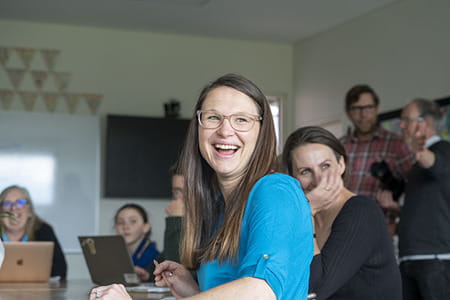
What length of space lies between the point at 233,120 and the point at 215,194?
0.25 meters

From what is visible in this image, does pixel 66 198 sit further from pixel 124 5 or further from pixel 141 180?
pixel 124 5

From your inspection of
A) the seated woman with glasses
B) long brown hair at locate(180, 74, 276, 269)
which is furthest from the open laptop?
long brown hair at locate(180, 74, 276, 269)

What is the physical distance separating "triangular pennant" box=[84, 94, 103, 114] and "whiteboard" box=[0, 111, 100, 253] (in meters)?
0.11

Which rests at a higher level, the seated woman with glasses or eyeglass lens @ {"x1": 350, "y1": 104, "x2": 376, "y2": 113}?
eyeglass lens @ {"x1": 350, "y1": 104, "x2": 376, "y2": 113}

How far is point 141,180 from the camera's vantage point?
723 centimetres

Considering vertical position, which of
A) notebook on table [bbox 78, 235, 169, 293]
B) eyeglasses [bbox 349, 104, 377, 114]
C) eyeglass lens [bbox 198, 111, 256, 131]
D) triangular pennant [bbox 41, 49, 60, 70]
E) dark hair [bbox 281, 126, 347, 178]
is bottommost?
notebook on table [bbox 78, 235, 169, 293]

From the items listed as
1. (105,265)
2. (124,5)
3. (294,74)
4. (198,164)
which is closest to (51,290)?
(105,265)

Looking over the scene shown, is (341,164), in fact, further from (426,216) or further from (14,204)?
(14,204)

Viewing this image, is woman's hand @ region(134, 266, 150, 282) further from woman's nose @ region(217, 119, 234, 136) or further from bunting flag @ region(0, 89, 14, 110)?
bunting flag @ region(0, 89, 14, 110)

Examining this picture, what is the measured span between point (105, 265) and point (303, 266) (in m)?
2.36

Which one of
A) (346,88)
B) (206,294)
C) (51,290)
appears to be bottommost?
(51,290)

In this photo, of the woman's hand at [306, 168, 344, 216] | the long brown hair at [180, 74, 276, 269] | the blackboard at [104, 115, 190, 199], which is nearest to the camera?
the long brown hair at [180, 74, 276, 269]

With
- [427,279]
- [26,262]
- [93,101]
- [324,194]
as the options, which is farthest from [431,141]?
[93,101]

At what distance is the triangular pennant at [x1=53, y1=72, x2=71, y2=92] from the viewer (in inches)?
283
